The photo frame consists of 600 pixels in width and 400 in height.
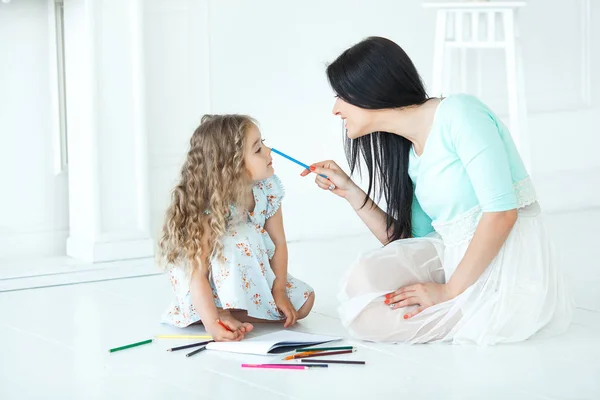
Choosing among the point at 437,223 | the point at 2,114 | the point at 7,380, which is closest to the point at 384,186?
the point at 437,223

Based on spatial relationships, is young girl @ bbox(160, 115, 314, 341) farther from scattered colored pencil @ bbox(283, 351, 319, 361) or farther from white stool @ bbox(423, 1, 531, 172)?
white stool @ bbox(423, 1, 531, 172)

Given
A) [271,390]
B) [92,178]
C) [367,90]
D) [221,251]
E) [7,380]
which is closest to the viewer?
[271,390]

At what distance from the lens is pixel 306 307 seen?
2.22m

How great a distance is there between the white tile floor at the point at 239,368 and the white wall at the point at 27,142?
62 centimetres

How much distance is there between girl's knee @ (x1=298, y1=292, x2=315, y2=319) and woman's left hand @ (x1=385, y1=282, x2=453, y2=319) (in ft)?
1.00

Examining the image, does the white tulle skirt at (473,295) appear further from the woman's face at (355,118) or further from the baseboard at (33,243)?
the baseboard at (33,243)

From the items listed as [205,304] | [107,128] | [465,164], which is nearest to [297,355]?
[205,304]

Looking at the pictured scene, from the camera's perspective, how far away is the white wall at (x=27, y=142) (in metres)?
2.96

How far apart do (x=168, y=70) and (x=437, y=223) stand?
Result: 1.43 metres

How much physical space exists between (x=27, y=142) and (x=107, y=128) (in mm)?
300

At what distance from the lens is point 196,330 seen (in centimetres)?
215

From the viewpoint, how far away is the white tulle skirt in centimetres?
194

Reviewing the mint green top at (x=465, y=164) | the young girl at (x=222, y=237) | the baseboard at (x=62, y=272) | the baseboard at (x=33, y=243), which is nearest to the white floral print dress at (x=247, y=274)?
the young girl at (x=222, y=237)

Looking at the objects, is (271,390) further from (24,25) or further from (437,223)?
(24,25)
